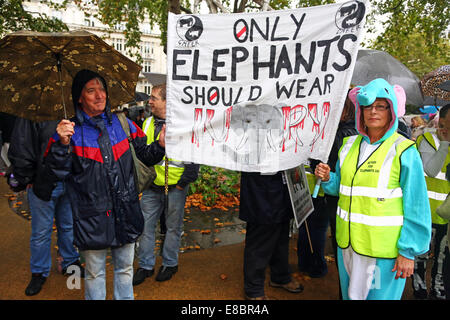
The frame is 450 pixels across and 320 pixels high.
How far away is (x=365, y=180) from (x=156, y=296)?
2481mm

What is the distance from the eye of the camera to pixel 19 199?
7.27 metres

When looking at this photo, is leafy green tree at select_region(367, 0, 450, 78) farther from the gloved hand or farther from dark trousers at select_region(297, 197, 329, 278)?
the gloved hand

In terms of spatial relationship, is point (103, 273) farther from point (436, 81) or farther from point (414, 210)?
point (436, 81)

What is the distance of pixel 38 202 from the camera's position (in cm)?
353

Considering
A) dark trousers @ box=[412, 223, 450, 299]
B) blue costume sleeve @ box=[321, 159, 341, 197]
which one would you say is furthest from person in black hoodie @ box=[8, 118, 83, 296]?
dark trousers @ box=[412, 223, 450, 299]

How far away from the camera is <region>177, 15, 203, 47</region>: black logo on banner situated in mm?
2672

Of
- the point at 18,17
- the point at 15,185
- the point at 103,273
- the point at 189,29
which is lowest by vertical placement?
the point at 103,273

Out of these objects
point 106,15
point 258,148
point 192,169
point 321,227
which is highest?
point 106,15

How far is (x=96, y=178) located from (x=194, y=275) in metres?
2.07

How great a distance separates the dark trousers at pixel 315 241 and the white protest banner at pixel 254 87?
1437 millimetres

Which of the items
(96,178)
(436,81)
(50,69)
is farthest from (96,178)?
(436,81)

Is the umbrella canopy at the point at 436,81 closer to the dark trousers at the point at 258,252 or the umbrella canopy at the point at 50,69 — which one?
the dark trousers at the point at 258,252
